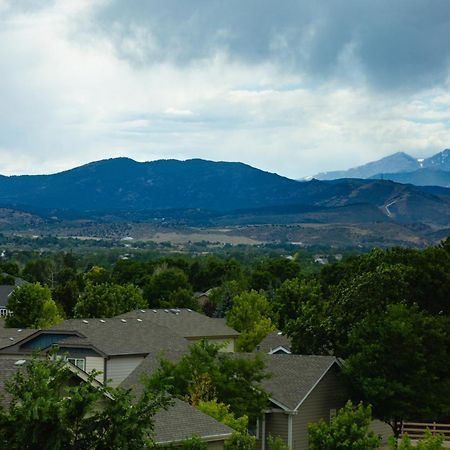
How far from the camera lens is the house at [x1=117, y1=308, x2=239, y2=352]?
240 ft

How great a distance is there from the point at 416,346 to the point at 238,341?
31467 mm

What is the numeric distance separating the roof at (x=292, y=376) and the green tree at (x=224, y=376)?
63.7 inches

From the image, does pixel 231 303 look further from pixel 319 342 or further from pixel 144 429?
pixel 144 429

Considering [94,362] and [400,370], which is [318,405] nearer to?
[400,370]

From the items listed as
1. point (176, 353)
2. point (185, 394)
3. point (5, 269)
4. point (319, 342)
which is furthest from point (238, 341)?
point (5, 269)

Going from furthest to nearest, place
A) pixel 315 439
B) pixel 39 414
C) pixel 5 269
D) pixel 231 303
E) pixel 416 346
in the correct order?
pixel 5 269
pixel 231 303
pixel 416 346
pixel 315 439
pixel 39 414

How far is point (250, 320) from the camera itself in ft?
273

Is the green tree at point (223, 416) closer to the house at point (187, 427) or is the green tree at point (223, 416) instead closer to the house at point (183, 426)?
the house at point (187, 427)

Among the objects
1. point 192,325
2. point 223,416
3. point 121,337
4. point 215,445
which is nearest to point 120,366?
point 121,337

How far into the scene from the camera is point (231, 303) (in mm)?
109875

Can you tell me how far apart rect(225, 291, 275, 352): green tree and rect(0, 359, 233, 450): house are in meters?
41.7

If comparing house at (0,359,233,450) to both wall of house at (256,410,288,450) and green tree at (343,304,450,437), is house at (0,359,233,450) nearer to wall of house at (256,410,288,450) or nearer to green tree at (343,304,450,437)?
wall of house at (256,410,288,450)

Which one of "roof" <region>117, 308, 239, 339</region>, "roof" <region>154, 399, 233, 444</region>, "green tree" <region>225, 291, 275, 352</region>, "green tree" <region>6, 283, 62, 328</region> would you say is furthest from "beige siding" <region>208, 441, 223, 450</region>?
"green tree" <region>6, 283, 62, 328</region>

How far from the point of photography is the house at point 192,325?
2874 inches
